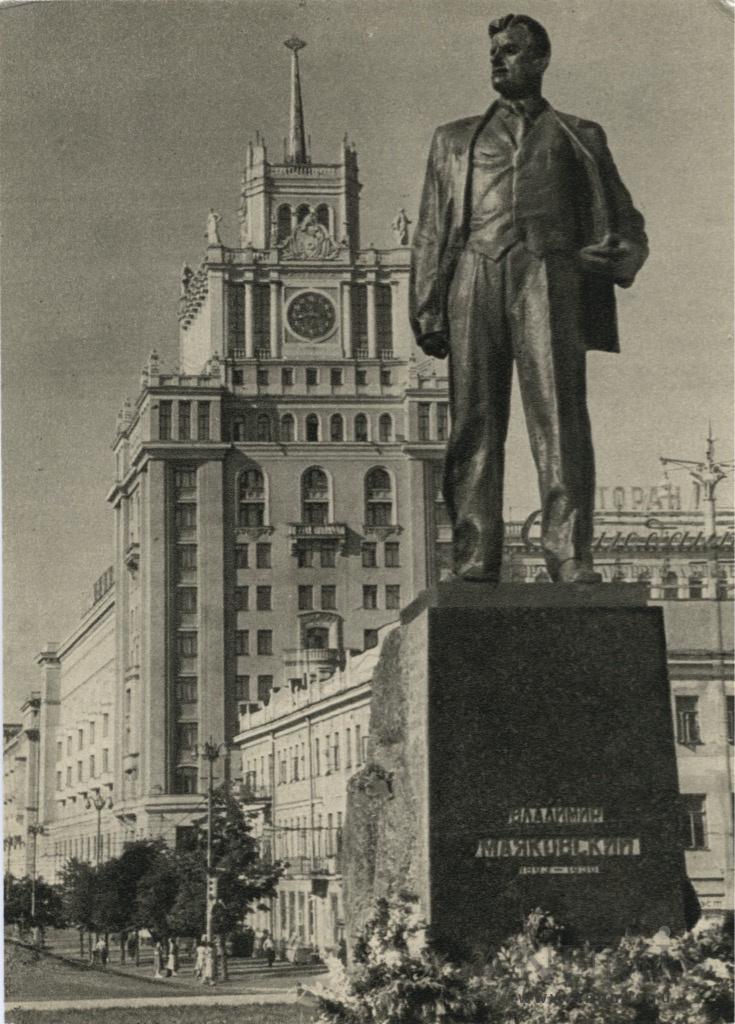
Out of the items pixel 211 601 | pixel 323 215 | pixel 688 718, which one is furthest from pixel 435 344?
pixel 323 215

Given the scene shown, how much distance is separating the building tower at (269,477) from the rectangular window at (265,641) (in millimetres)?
80

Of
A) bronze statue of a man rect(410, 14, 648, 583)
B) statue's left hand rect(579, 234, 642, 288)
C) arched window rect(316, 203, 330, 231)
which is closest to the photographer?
bronze statue of a man rect(410, 14, 648, 583)

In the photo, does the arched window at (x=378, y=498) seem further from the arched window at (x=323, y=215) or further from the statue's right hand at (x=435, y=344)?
the statue's right hand at (x=435, y=344)

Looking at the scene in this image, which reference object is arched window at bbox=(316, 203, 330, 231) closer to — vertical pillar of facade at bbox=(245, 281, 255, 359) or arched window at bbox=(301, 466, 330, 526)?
vertical pillar of facade at bbox=(245, 281, 255, 359)

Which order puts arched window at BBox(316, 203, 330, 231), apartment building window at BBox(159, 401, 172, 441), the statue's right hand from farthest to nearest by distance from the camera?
arched window at BBox(316, 203, 330, 231), apartment building window at BBox(159, 401, 172, 441), the statue's right hand

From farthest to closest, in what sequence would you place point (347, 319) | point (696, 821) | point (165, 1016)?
point (347, 319)
point (696, 821)
point (165, 1016)

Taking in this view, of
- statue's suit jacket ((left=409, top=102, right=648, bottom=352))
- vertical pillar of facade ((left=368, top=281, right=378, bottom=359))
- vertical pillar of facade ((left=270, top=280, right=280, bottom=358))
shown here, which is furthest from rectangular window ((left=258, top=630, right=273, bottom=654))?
statue's suit jacket ((left=409, top=102, right=648, bottom=352))

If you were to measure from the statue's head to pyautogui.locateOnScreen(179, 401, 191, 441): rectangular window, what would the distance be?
6211 centimetres

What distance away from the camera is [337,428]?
230 ft

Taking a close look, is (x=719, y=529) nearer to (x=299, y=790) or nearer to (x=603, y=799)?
(x=299, y=790)

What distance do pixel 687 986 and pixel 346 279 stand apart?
65.6 meters

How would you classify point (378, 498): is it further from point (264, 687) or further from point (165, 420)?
point (165, 420)

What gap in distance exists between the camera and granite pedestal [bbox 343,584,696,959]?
672 centimetres

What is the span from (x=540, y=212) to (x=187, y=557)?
63223 mm
